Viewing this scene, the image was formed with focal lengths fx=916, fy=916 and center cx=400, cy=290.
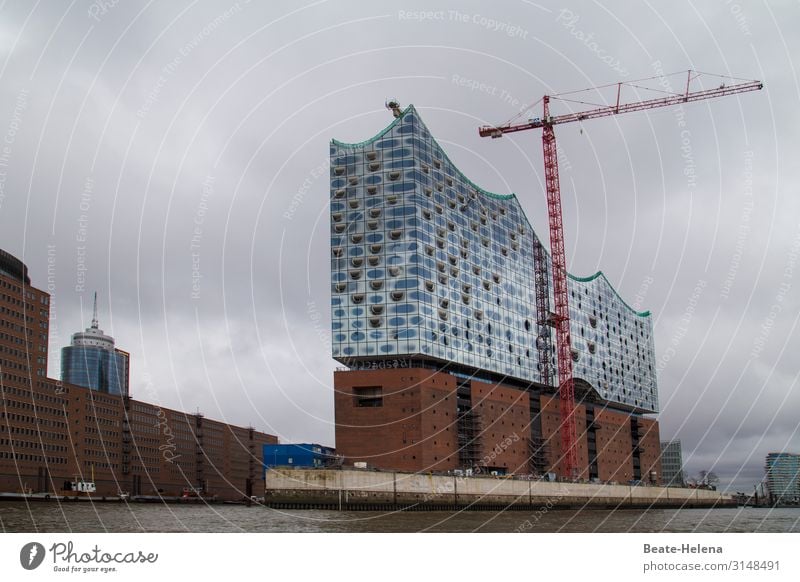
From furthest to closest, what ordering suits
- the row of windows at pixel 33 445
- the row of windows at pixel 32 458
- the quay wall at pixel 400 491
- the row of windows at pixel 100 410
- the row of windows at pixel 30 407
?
the row of windows at pixel 100 410
the row of windows at pixel 33 445
the row of windows at pixel 32 458
the row of windows at pixel 30 407
the quay wall at pixel 400 491

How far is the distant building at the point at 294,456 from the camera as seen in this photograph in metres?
90.1

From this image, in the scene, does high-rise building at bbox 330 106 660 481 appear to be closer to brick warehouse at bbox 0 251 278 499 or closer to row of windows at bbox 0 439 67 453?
brick warehouse at bbox 0 251 278 499

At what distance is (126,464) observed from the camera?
153250 millimetres

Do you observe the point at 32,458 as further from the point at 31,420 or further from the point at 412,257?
the point at 412,257

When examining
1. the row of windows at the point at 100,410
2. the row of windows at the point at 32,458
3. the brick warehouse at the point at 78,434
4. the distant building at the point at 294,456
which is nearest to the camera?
the distant building at the point at 294,456

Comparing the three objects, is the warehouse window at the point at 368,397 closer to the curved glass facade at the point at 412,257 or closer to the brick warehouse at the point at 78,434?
the curved glass facade at the point at 412,257

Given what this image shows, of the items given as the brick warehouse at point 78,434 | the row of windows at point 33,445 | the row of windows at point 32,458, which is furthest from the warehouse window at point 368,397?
the row of windows at point 33,445

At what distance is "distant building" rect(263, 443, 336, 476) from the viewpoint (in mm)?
90125

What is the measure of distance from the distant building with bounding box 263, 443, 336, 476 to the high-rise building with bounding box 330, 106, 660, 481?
7.34 ft

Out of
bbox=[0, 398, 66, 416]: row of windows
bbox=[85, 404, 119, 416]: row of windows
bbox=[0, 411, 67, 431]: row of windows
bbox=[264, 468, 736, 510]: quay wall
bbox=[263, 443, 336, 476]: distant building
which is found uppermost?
bbox=[85, 404, 119, 416]: row of windows

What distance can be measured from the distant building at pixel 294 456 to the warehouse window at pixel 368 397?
5952mm

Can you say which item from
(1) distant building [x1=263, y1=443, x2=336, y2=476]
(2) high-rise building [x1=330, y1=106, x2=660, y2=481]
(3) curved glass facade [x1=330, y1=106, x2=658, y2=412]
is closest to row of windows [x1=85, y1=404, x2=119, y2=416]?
(1) distant building [x1=263, y1=443, x2=336, y2=476]
